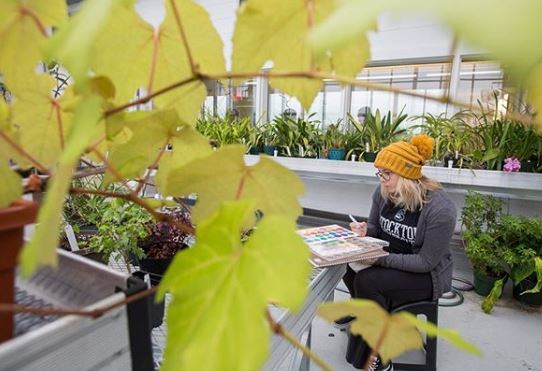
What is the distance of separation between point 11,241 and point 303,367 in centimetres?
129

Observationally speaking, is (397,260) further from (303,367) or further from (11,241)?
(11,241)

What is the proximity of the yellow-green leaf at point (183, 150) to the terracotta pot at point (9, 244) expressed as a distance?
12cm

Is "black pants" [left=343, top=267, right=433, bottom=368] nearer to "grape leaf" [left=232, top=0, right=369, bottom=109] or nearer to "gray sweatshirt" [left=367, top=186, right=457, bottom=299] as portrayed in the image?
"gray sweatshirt" [left=367, top=186, right=457, bottom=299]

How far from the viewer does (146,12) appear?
5203 mm

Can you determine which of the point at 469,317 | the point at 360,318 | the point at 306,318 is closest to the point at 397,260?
the point at 469,317

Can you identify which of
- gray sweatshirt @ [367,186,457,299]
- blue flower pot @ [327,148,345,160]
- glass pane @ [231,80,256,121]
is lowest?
gray sweatshirt @ [367,186,457,299]

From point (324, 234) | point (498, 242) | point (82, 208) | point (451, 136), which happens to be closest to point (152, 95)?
point (324, 234)

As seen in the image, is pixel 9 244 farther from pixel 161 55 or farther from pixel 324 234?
pixel 324 234

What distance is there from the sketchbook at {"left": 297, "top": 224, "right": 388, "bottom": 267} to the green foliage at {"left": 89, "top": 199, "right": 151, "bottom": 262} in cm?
53

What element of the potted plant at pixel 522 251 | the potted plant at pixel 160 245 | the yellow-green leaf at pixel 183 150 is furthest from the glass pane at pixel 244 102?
the yellow-green leaf at pixel 183 150

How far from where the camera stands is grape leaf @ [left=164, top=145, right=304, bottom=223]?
308mm

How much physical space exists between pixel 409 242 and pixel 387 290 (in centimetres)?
30

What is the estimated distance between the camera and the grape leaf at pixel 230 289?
18 centimetres

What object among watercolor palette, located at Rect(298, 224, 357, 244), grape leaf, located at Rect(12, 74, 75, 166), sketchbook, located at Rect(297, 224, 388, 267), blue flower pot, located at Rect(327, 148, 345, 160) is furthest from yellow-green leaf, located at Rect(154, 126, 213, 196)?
blue flower pot, located at Rect(327, 148, 345, 160)
